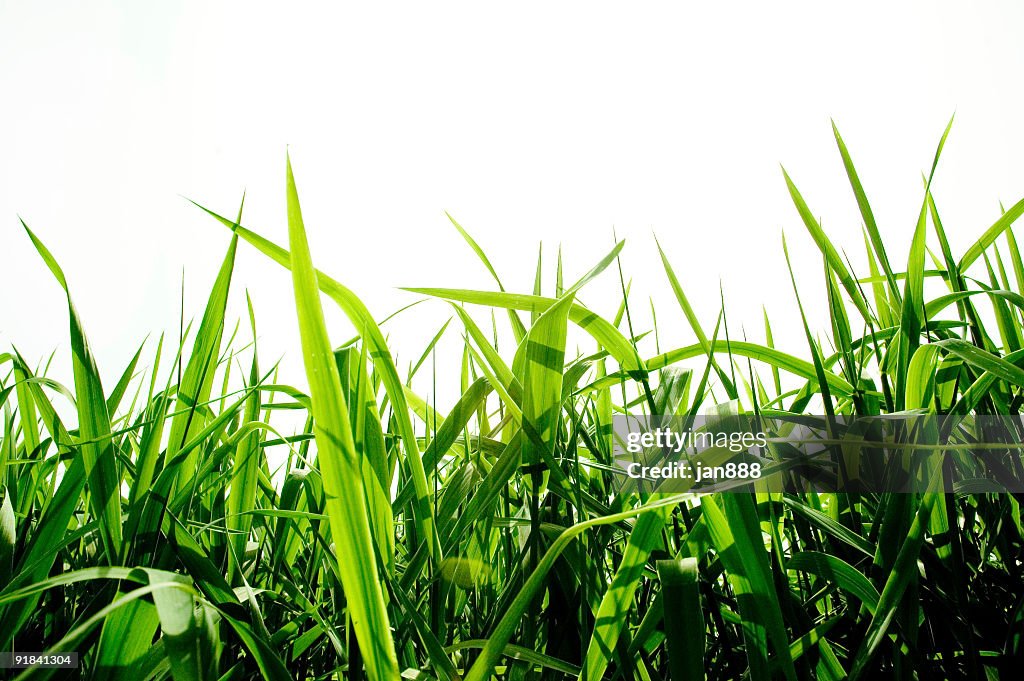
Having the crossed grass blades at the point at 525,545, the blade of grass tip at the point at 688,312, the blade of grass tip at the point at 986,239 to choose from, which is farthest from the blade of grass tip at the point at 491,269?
the blade of grass tip at the point at 986,239

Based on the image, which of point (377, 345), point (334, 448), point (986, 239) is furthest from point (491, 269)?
point (986, 239)

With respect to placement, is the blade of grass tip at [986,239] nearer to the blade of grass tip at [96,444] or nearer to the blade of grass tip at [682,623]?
the blade of grass tip at [682,623]

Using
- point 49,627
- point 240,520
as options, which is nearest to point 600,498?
point 240,520

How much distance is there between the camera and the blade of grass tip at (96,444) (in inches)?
12.2

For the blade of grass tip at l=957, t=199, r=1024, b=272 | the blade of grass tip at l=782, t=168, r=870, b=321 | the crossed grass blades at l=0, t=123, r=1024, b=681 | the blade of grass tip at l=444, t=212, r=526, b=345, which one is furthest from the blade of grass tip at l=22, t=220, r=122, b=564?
the blade of grass tip at l=957, t=199, r=1024, b=272

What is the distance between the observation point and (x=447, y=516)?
0.35m

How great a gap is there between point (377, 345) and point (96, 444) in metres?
0.16

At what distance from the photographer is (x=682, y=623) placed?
0.84ft

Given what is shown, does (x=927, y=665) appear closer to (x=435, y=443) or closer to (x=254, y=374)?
(x=435, y=443)

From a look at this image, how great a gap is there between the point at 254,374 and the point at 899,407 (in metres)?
0.46

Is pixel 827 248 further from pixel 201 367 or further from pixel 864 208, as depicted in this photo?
pixel 201 367

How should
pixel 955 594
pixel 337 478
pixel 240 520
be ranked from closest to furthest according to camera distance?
1. pixel 337 478
2. pixel 955 594
3. pixel 240 520

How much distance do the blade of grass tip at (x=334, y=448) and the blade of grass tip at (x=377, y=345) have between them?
91mm

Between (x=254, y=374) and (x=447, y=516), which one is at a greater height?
(x=254, y=374)
